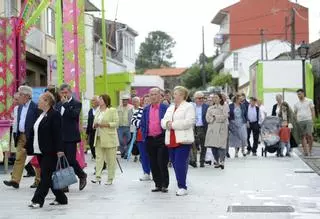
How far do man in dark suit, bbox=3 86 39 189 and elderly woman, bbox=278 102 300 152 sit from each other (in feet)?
29.7

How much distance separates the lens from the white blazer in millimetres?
11758

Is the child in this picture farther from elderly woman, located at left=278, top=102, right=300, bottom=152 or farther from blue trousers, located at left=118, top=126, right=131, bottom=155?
blue trousers, located at left=118, top=126, right=131, bottom=155

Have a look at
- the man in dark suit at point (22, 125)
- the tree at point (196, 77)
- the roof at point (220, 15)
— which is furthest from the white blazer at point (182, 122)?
the tree at point (196, 77)

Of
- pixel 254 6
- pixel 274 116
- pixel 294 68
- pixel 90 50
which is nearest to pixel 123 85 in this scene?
pixel 90 50

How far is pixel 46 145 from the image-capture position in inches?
407

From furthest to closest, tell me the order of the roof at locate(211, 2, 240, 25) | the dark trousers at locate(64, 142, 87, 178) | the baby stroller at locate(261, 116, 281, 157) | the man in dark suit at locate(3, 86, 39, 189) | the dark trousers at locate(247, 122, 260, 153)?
the roof at locate(211, 2, 240, 25)
the dark trousers at locate(247, 122, 260, 153)
the baby stroller at locate(261, 116, 281, 157)
the man in dark suit at locate(3, 86, 39, 189)
the dark trousers at locate(64, 142, 87, 178)

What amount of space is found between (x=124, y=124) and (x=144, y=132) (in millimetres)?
7190

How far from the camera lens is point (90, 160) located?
64.6 feet

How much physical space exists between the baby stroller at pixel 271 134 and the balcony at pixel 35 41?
9.71 meters

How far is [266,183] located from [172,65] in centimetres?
12553

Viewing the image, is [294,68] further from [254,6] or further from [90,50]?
[254,6]

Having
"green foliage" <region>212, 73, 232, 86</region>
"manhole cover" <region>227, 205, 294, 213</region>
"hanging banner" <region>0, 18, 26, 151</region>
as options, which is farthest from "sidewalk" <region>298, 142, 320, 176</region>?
"green foliage" <region>212, 73, 232, 86</region>

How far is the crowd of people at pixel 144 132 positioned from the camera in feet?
34.4

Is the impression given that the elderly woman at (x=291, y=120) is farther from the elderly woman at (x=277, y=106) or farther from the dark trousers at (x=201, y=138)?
the dark trousers at (x=201, y=138)
